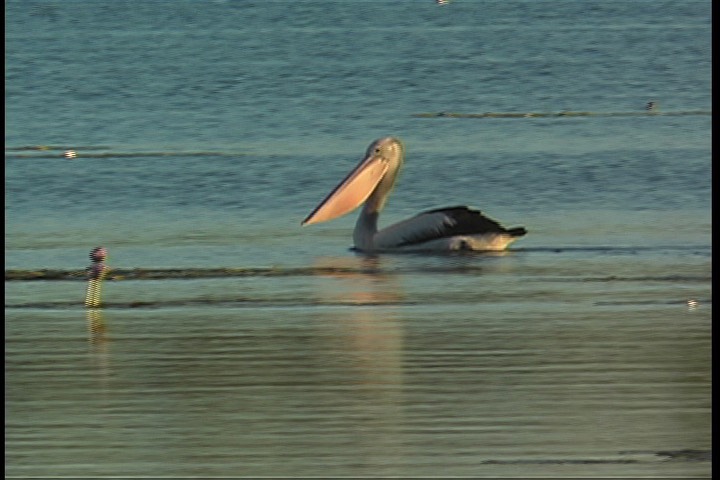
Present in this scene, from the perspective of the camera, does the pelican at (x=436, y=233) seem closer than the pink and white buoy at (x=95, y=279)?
No

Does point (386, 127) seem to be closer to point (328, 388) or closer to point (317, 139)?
point (317, 139)

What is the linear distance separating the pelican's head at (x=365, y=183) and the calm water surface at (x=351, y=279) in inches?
6.6

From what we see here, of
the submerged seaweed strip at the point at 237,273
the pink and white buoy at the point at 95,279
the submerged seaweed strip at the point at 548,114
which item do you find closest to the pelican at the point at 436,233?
the submerged seaweed strip at the point at 237,273

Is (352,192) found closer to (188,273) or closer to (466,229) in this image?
(466,229)

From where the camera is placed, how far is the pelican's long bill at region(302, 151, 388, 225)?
48.2 feet

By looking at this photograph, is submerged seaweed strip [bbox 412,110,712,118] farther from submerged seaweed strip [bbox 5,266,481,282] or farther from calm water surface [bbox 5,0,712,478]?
submerged seaweed strip [bbox 5,266,481,282]

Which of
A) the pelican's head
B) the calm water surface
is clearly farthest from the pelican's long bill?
the calm water surface

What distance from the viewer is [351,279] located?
38.4 ft


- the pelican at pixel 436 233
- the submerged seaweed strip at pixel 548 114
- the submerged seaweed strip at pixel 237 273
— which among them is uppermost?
the submerged seaweed strip at pixel 548 114

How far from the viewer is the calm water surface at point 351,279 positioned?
7016mm

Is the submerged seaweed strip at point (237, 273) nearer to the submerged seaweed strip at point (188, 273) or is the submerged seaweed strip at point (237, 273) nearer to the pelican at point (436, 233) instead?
the submerged seaweed strip at point (188, 273)

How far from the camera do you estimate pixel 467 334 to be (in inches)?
366

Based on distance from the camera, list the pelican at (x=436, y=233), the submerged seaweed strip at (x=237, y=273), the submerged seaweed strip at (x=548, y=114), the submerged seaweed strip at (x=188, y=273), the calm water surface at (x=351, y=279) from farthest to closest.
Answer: the submerged seaweed strip at (x=548, y=114)
the pelican at (x=436, y=233)
the submerged seaweed strip at (x=188, y=273)
the submerged seaweed strip at (x=237, y=273)
the calm water surface at (x=351, y=279)

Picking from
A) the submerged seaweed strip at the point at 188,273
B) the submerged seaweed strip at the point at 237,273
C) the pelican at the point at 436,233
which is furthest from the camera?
the pelican at the point at 436,233
